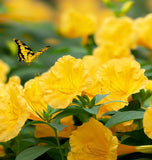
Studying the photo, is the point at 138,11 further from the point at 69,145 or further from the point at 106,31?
the point at 69,145

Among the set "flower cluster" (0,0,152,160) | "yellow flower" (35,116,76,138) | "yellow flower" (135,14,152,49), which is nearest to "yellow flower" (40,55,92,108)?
"flower cluster" (0,0,152,160)

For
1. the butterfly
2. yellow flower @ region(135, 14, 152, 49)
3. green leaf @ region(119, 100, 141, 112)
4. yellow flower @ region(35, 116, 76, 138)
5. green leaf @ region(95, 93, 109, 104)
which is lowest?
yellow flower @ region(35, 116, 76, 138)

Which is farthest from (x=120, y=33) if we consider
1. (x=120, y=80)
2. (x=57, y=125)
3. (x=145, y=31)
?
(x=57, y=125)

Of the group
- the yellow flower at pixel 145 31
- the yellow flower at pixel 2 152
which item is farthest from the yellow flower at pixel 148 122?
the yellow flower at pixel 145 31

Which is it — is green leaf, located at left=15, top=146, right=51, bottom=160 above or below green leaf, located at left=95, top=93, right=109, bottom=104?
below

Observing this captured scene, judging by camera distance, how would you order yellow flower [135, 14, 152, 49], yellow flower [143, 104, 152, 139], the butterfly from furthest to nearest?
yellow flower [135, 14, 152, 49], the butterfly, yellow flower [143, 104, 152, 139]

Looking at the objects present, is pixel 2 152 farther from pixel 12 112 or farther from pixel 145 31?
pixel 145 31

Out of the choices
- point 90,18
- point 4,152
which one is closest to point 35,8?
point 90,18

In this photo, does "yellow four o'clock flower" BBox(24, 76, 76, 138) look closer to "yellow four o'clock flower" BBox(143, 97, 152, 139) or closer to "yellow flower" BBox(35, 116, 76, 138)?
"yellow flower" BBox(35, 116, 76, 138)
